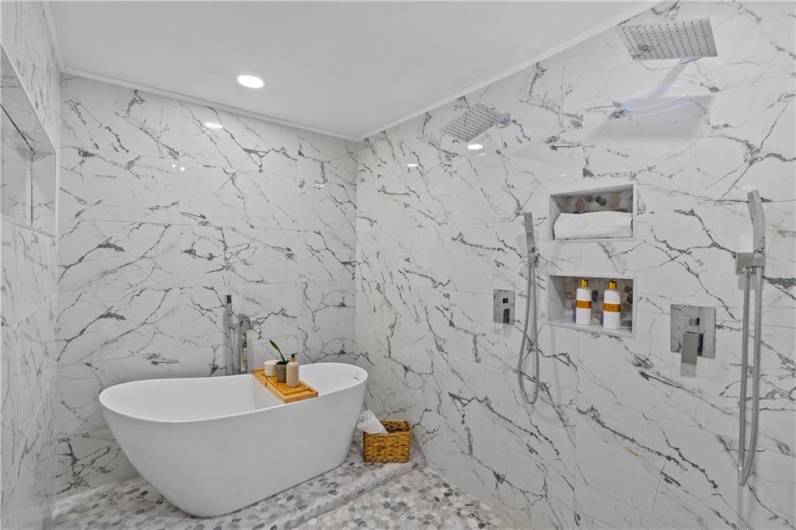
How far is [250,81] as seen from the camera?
102 inches

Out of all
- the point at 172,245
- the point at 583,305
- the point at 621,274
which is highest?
the point at 172,245

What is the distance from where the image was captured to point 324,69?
240 cm

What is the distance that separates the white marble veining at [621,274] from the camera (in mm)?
1481

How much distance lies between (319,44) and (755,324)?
7.54ft

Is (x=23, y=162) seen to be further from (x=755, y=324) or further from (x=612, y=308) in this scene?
(x=755, y=324)

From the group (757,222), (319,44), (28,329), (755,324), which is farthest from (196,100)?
(755,324)

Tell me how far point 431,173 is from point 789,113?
1905 mm

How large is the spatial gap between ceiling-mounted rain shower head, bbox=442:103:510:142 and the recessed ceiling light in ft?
4.06

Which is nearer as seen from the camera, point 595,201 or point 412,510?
point 595,201

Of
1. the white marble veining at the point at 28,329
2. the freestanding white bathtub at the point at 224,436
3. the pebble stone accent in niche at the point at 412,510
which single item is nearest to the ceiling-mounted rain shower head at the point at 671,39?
the white marble veining at the point at 28,329

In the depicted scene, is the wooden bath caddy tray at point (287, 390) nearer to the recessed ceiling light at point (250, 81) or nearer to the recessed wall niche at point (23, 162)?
the recessed wall niche at point (23, 162)

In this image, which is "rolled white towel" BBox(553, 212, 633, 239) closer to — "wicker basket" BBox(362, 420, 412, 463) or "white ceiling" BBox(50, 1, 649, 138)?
"white ceiling" BBox(50, 1, 649, 138)

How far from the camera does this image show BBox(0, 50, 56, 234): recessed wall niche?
135cm

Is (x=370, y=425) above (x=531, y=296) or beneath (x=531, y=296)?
beneath
